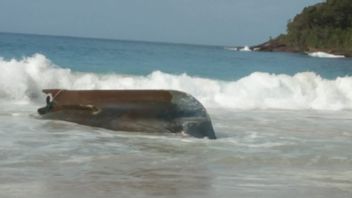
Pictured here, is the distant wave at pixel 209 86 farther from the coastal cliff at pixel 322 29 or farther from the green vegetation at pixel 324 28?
the green vegetation at pixel 324 28

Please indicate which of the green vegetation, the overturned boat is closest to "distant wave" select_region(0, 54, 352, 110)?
the overturned boat

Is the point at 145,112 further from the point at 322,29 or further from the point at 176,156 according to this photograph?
the point at 322,29

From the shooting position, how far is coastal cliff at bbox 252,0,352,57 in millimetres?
88312

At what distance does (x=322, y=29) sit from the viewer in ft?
297

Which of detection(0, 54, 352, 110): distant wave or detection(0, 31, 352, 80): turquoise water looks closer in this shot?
detection(0, 54, 352, 110): distant wave

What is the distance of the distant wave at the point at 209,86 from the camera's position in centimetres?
1619

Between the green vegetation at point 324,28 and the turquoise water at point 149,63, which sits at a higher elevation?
the green vegetation at point 324,28

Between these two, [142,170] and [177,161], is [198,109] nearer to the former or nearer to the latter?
[177,161]

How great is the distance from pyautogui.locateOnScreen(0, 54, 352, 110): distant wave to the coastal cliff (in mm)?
66310

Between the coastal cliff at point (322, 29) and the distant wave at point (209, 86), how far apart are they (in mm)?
66310

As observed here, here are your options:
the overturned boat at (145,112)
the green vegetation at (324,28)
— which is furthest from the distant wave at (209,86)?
the green vegetation at (324,28)

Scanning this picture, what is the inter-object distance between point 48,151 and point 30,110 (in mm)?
5128

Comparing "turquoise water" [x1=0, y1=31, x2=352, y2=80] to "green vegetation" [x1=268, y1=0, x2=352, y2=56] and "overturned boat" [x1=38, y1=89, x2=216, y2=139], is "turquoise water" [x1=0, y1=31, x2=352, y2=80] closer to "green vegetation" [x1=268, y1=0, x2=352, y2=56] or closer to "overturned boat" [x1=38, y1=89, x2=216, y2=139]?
"overturned boat" [x1=38, y1=89, x2=216, y2=139]

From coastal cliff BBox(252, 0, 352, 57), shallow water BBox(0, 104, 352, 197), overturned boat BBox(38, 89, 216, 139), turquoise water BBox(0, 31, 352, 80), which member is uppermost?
coastal cliff BBox(252, 0, 352, 57)
